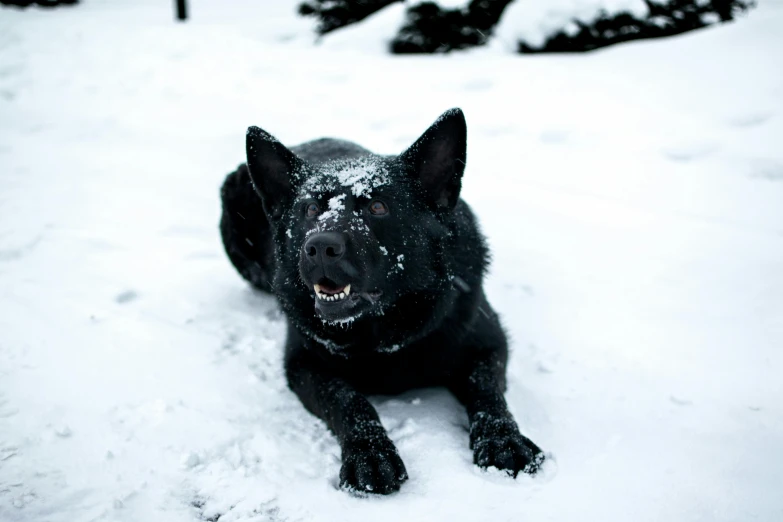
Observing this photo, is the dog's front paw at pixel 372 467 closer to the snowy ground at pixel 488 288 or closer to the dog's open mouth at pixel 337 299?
the snowy ground at pixel 488 288

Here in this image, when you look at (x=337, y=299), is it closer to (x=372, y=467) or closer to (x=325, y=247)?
(x=325, y=247)

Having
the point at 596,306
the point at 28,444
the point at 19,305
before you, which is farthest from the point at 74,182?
the point at 596,306

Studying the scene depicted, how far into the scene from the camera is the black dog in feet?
7.41

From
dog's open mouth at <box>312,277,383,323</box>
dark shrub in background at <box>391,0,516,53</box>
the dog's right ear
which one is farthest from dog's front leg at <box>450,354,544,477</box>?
dark shrub in background at <box>391,0,516,53</box>

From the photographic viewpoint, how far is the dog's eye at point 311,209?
2.53m

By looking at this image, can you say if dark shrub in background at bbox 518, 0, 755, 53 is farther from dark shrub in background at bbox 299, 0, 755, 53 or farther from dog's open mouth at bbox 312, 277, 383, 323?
dog's open mouth at bbox 312, 277, 383, 323

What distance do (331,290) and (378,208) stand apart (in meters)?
0.45

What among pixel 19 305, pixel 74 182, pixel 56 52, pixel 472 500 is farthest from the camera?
pixel 56 52

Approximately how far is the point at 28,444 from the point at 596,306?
313 centimetres

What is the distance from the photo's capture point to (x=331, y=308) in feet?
7.50

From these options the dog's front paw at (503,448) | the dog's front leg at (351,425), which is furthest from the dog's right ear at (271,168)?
the dog's front paw at (503,448)

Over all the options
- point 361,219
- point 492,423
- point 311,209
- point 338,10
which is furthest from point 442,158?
point 338,10

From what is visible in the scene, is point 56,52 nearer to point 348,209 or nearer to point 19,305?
point 19,305

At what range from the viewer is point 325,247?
2.16m
